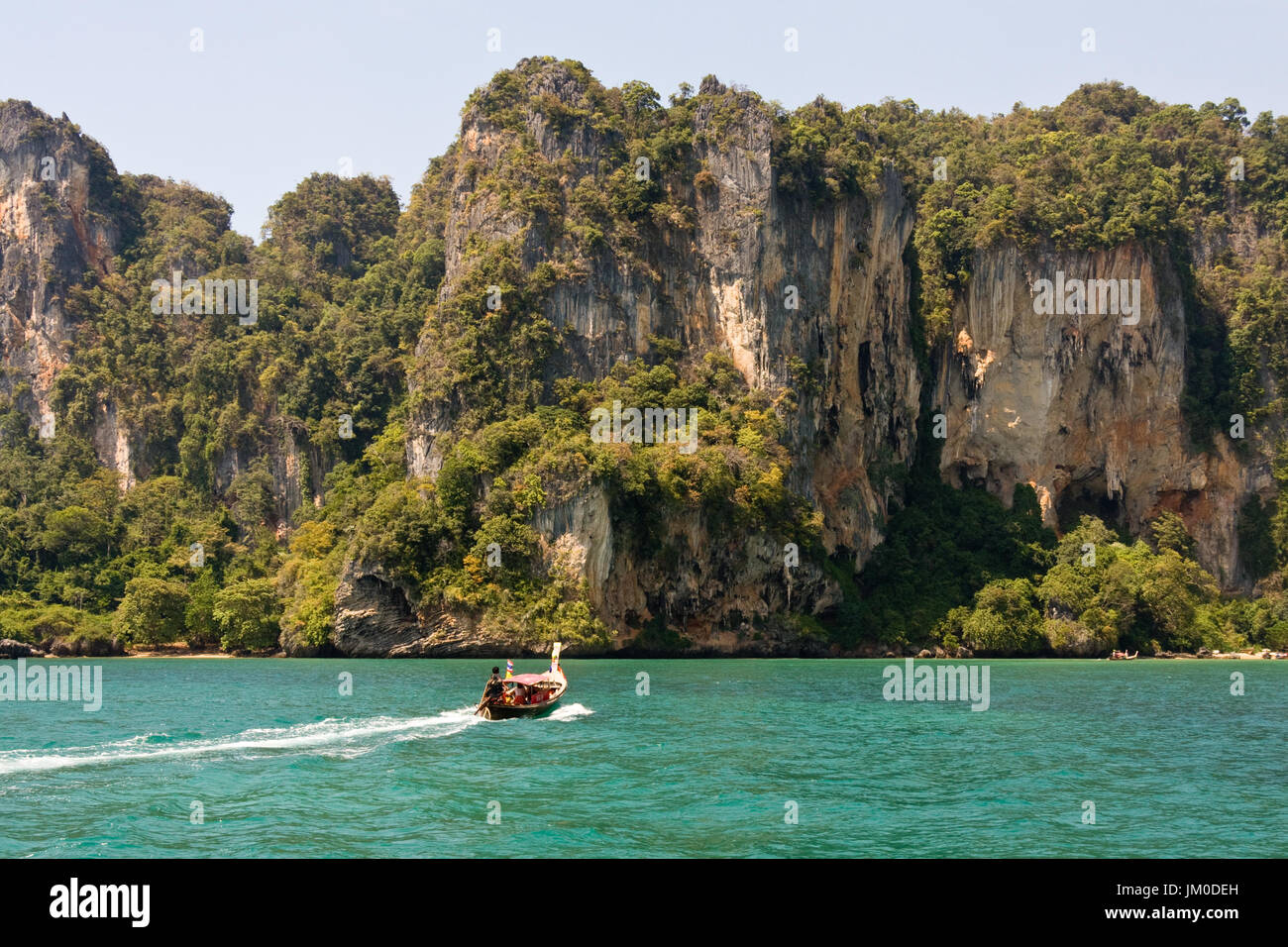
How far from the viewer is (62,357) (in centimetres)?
8819

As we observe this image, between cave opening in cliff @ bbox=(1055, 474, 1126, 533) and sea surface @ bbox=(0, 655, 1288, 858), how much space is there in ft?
131

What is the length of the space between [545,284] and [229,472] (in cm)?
2896

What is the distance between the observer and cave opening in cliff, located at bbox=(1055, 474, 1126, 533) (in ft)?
255

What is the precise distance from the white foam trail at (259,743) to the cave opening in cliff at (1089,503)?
5773cm

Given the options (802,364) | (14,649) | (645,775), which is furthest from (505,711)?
(802,364)

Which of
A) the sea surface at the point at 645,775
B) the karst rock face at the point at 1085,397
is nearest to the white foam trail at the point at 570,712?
the sea surface at the point at 645,775

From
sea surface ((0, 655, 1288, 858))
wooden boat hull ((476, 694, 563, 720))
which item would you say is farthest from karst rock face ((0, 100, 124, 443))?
wooden boat hull ((476, 694, 563, 720))

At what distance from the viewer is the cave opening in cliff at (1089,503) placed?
255 feet

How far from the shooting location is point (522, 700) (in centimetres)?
3019

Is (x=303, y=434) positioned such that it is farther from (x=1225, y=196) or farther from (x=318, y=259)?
(x=1225, y=196)

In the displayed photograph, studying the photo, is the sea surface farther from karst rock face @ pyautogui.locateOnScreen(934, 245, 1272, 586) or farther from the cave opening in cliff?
the cave opening in cliff

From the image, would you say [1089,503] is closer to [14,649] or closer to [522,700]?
[522,700]
